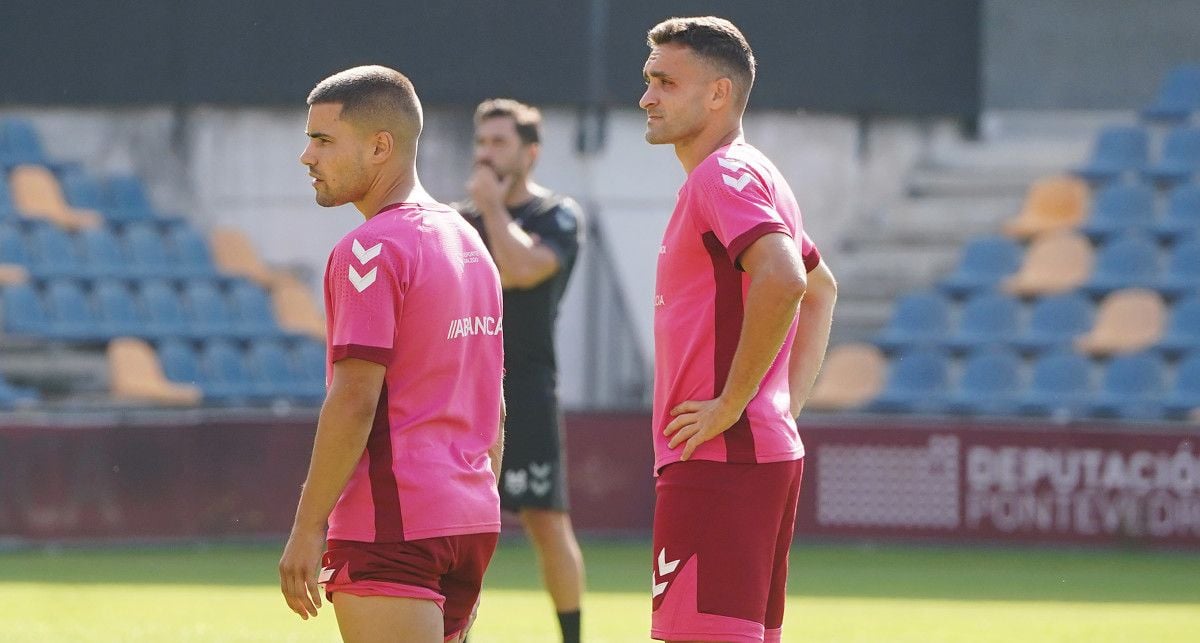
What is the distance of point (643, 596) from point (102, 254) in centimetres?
853

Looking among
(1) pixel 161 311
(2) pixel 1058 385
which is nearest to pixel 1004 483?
(2) pixel 1058 385

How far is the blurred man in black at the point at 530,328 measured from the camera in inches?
285

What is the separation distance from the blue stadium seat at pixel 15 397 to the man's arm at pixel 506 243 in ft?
28.3

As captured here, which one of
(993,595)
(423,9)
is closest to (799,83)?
(423,9)

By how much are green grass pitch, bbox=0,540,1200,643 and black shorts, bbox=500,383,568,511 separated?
67.2 inches

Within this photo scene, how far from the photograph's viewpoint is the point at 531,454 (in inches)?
287

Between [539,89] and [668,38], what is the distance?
14.1 meters

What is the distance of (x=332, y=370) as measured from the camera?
4.23m

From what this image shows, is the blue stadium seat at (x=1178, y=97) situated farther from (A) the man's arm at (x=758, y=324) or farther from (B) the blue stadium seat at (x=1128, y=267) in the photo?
(A) the man's arm at (x=758, y=324)

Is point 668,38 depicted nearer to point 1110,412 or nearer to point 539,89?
point 1110,412

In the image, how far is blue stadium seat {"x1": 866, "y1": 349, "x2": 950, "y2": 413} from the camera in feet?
54.3

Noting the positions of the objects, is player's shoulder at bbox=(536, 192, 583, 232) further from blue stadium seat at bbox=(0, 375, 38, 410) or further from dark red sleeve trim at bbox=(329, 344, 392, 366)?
blue stadium seat at bbox=(0, 375, 38, 410)

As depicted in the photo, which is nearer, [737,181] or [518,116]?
[737,181]

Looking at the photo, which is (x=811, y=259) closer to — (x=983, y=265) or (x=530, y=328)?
(x=530, y=328)
